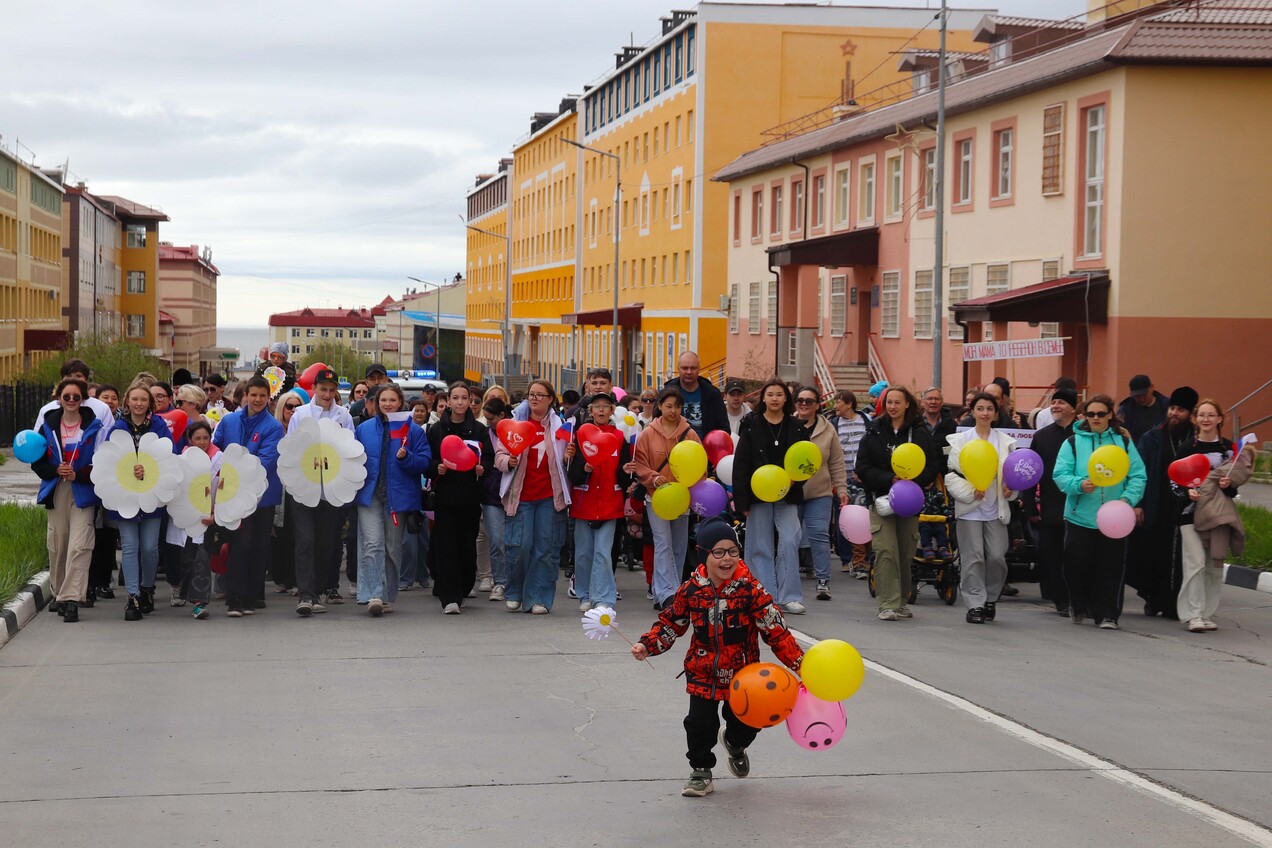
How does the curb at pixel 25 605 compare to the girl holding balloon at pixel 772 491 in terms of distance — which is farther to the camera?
the girl holding balloon at pixel 772 491

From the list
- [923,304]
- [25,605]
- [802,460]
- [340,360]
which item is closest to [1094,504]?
[802,460]

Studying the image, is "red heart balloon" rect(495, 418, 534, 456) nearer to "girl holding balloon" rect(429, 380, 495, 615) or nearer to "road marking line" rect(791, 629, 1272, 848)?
"girl holding balloon" rect(429, 380, 495, 615)

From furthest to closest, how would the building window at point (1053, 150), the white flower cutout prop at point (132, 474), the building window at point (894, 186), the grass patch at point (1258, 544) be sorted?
the building window at point (894, 186) → the building window at point (1053, 150) → the grass patch at point (1258, 544) → the white flower cutout prop at point (132, 474)

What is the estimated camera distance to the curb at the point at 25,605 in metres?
12.0

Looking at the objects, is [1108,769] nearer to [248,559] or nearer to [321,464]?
[321,464]

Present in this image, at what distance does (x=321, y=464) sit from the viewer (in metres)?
13.0

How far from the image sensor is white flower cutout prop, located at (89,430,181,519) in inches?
490

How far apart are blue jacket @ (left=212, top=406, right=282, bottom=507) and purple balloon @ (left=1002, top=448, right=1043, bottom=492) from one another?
5929mm

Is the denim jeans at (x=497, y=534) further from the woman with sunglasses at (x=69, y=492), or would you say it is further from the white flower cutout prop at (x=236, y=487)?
the woman with sunglasses at (x=69, y=492)

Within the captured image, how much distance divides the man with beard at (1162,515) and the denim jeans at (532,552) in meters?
4.83

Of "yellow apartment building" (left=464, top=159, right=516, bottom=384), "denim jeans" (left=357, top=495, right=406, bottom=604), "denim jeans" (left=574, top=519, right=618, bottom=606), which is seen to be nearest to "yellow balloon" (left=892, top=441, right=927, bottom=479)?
"denim jeans" (left=574, top=519, right=618, bottom=606)

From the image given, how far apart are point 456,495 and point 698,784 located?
646 centimetres

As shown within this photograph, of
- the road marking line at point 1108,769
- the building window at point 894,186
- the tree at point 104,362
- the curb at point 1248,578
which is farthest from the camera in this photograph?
the tree at point 104,362

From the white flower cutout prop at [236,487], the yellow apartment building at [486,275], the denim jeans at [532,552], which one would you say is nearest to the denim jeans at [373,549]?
the white flower cutout prop at [236,487]
